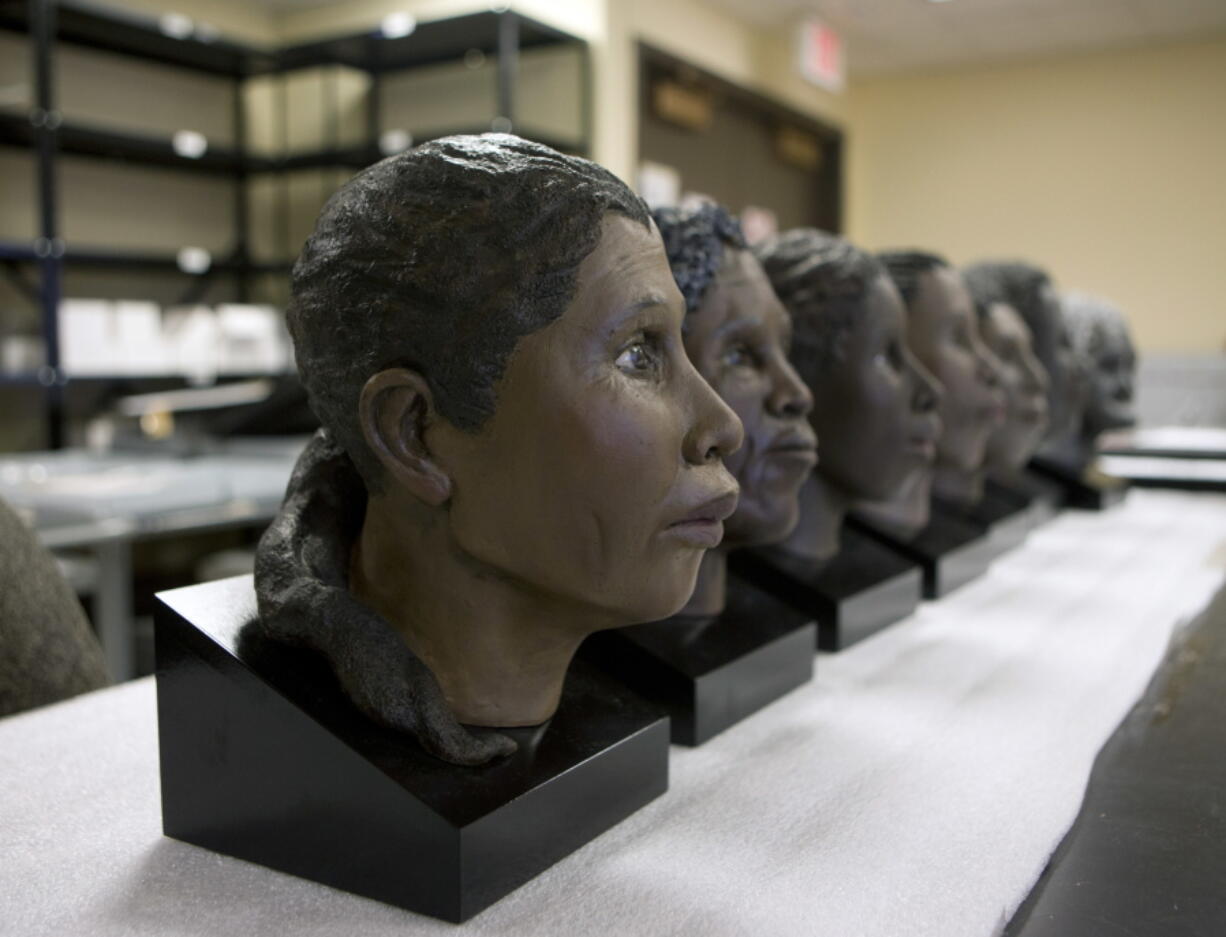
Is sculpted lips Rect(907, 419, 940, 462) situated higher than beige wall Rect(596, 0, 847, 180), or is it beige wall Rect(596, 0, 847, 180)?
beige wall Rect(596, 0, 847, 180)

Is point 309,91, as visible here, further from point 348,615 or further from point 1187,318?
point 348,615

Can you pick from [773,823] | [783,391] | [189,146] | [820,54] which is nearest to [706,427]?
[773,823]

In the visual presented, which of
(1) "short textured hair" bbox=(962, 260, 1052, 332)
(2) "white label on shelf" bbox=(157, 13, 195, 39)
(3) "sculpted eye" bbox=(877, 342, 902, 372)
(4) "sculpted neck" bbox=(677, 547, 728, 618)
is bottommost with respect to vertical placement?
(4) "sculpted neck" bbox=(677, 547, 728, 618)

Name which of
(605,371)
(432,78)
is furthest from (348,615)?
(432,78)

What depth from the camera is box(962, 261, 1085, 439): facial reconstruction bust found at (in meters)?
2.98

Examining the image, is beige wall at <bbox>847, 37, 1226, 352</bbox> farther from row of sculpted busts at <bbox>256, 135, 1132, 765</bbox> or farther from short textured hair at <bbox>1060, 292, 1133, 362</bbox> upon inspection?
row of sculpted busts at <bbox>256, 135, 1132, 765</bbox>

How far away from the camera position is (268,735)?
105 centimetres

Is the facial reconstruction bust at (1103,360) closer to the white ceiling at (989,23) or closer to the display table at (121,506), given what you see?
the display table at (121,506)

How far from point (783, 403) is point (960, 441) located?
0.92 meters

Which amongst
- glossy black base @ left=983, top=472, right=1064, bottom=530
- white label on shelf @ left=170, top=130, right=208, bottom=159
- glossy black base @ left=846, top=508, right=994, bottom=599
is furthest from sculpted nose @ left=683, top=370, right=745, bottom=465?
white label on shelf @ left=170, top=130, right=208, bottom=159

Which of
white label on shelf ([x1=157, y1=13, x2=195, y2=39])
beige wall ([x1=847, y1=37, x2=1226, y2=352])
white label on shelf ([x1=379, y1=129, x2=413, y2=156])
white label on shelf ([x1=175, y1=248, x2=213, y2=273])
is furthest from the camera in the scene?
beige wall ([x1=847, y1=37, x2=1226, y2=352])

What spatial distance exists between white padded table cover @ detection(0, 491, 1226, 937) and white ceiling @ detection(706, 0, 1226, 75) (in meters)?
5.32

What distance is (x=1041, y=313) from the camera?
2.99 m

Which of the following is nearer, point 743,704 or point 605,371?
point 605,371
